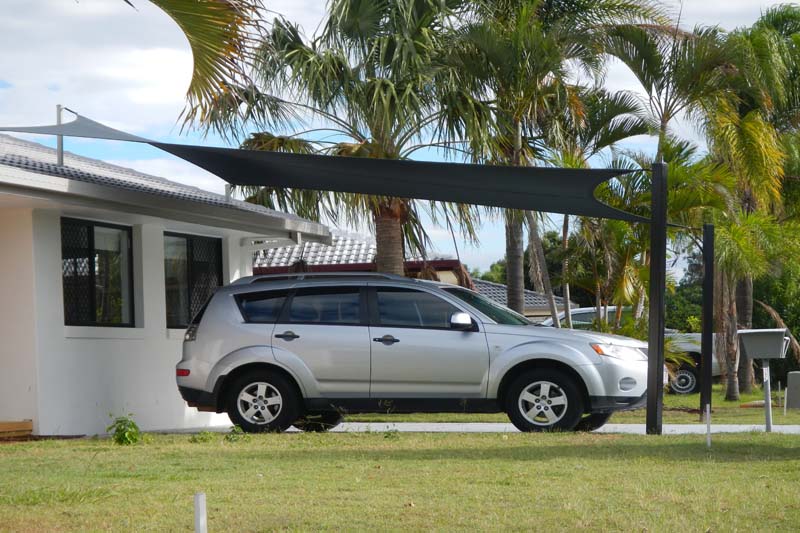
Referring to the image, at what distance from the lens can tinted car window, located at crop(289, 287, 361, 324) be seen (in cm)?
1241

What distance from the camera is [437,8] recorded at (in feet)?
58.7

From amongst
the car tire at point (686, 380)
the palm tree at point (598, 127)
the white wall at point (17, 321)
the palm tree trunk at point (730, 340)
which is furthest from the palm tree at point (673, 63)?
the white wall at point (17, 321)

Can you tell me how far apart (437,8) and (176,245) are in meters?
5.84

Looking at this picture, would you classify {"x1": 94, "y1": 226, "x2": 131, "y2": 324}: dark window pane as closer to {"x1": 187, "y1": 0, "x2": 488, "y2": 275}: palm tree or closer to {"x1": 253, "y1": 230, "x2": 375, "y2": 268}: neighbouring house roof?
{"x1": 187, "y1": 0, "x2": 488, "y2": 275}: palm tree

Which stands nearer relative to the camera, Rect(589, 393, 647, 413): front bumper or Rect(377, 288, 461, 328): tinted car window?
Rect(589, 393, 647, 413): front bumper

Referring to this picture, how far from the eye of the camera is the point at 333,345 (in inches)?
481

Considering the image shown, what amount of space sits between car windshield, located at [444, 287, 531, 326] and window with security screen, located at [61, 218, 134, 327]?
4.18 metres

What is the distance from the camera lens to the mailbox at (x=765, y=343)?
40.2 ft

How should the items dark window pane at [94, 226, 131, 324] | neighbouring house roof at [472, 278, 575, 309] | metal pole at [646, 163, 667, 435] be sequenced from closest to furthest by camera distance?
metal pole at [646, 163, 667, 435] < dark window pane at [94, 226, 131, 324] < neighbouring house roof at [472, 278, 575, 309]

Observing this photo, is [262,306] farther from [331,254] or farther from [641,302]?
[331,254]

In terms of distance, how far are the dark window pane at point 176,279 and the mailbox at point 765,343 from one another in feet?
23.2

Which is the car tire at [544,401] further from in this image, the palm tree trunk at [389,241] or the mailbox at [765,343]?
the palm tree trunk at [389,241]

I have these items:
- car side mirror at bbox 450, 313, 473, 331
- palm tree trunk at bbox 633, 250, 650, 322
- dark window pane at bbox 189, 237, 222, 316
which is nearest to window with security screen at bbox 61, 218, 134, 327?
dark window pane at bbox 189, 237, 222, 316

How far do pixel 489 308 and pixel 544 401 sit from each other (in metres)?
1.19
